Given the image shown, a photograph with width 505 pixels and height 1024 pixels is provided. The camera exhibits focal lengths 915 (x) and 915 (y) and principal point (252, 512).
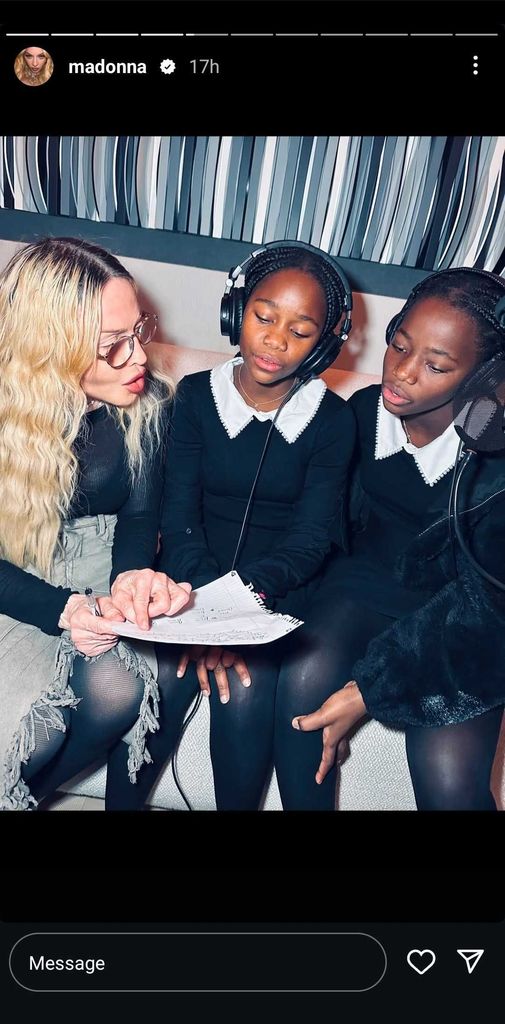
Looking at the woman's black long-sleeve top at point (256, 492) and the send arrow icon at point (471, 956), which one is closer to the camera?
the send arrow icon at point (471, 956)

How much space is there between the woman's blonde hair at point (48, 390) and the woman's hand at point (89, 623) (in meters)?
0.05

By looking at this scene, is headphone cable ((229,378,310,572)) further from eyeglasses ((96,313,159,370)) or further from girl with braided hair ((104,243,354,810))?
eyeglasses ((96,313,159,370))

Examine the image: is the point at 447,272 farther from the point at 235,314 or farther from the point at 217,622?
the point at 217,622

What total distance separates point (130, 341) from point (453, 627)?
15.6 inches

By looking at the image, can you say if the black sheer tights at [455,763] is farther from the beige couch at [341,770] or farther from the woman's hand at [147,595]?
the woman's hand at [147,595]

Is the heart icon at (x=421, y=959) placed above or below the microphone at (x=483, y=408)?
below

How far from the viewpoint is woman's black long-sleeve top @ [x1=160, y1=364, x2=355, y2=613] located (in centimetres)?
86

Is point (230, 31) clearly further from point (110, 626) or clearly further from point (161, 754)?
point (161, 754)

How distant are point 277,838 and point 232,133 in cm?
61

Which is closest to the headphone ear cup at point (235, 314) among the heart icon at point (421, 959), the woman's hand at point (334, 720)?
the woman's hand at point (334, 720)

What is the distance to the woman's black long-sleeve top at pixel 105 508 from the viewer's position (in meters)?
0.86

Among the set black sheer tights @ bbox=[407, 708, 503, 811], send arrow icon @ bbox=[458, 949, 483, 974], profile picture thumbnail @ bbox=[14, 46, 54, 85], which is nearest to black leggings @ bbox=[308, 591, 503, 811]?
→ black sheer tights @ bbox=[407, 708, 503, 811]

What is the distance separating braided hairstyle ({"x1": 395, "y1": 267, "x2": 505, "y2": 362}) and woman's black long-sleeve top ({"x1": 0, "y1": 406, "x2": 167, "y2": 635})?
28 centimetres

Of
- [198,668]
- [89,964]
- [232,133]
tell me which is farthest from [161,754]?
[232,133]
